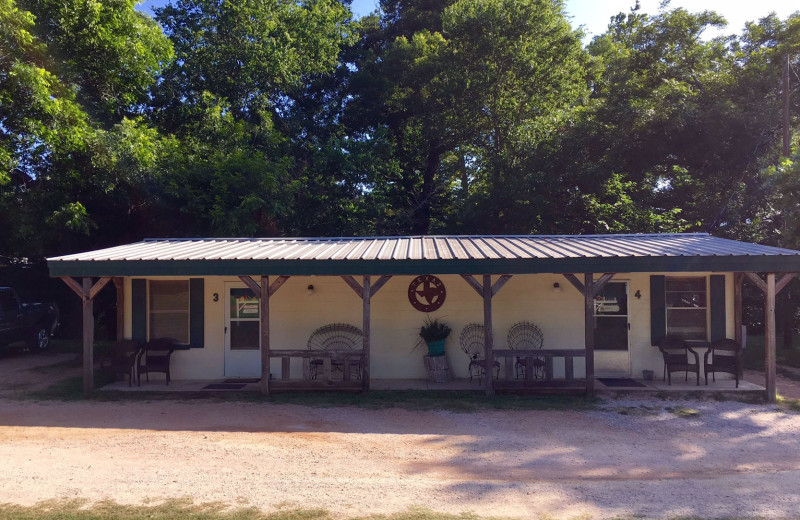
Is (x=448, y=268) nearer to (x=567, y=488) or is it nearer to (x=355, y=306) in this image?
(x=355, y=306)

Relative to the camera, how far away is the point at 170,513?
4.89 m

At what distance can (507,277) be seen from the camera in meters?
9.64

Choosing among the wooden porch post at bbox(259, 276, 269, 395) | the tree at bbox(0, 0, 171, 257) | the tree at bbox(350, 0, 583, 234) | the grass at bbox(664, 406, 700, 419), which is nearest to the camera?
the grass at bbox(664, 406, 700, 419)

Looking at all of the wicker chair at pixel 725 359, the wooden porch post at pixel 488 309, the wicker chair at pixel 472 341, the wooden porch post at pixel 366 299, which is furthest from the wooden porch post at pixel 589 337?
the wooden porch post at pixel 366 299

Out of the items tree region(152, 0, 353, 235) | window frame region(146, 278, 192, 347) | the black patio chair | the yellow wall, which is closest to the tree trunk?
tree region(152, 0, 353, 235)

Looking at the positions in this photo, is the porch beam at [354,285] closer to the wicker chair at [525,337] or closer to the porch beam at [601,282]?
the wicker chair at [525,337]

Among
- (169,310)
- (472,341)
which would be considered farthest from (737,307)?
(169,310)

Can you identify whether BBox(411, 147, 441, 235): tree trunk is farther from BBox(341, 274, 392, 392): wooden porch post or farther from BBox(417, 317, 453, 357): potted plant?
BBox(341, 274, 392, 392): wooden porch post

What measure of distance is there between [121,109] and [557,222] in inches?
521

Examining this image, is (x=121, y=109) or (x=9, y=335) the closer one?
(x=9, y=335)

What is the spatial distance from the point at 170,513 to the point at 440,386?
616 centimetres

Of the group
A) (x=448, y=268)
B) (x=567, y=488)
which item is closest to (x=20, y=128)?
(x=448, y=268)

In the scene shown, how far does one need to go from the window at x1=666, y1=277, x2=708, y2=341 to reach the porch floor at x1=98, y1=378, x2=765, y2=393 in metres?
0.91

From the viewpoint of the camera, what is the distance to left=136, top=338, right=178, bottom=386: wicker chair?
35.1 ft
